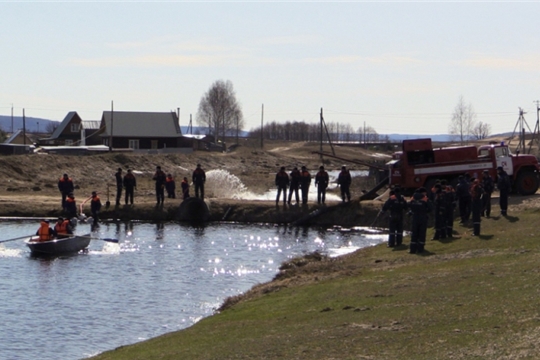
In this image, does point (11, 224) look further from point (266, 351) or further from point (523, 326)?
point (523, 326)

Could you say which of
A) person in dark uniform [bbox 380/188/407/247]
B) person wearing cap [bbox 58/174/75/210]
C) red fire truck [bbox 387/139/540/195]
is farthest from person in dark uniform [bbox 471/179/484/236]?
person wearing cap [bbox 58/174/75/210]

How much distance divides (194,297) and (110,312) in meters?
2.86

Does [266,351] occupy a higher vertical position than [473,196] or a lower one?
lower

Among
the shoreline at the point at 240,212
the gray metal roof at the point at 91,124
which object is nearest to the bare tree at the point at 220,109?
the gray metal roof at the point at 91,124

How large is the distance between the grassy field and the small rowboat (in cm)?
1056

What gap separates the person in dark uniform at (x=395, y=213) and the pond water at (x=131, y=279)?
350 centimetres

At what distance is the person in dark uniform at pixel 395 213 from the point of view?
89.5ft

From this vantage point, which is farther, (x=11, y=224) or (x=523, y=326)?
(x=11, y=224)

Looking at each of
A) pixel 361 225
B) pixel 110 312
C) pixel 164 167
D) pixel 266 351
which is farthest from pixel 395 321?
pixel 164 167

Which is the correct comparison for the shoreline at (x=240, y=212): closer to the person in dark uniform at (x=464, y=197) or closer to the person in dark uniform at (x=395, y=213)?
the person in dark uniform at (x=464, y=197)

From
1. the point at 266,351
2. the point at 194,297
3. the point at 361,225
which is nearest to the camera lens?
the point at 266,351

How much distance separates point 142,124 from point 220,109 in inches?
2021

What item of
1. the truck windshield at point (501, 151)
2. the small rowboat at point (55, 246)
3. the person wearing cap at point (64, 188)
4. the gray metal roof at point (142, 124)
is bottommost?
the small rowboat at point (55, 246)

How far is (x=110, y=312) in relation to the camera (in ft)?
72.9
